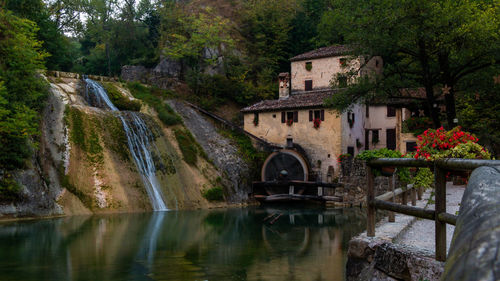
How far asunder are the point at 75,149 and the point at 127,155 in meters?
3.08

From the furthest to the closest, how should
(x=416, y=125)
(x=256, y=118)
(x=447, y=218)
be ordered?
(x=256, y=118)
(x=416, y=125)
(x=447, y=218)

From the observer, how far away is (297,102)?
113 feet

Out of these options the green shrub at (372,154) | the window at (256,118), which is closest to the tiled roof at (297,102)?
the window at (256,118)

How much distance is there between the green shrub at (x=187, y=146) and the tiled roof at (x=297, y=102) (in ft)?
23.2

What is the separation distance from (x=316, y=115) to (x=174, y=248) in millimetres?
21697

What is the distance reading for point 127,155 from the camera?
1049 inches

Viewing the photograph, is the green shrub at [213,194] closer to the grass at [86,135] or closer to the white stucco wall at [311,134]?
the grass at [86,135]

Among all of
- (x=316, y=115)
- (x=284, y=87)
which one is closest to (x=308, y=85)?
(x=284, y=87)

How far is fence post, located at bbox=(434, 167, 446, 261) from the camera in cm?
457

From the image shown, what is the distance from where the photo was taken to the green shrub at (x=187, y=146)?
29.4 m

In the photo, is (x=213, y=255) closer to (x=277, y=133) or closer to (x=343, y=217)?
(x=343, y=217)

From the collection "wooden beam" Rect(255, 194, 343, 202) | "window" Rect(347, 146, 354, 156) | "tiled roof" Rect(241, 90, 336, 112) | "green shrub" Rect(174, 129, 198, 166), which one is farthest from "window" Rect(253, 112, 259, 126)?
"wooden beam" Rect(255, 194, 343, 202)

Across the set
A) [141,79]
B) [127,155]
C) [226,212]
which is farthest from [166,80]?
[226,212]

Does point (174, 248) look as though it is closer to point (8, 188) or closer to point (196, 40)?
point (8, 188)
